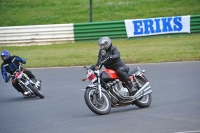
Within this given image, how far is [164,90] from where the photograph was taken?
14.3 metres

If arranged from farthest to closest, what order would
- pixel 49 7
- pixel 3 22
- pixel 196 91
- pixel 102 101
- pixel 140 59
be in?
pixel 49 7 → pixel 3 22 → pixel 140 59 → pixel 196 91 → pixel 102 101

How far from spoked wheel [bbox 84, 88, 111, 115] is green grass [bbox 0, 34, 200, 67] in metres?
10.3

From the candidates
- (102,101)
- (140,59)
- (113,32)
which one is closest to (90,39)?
(113,32)

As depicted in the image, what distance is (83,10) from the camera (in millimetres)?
38125

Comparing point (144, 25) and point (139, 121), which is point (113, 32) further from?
point (139, 121)

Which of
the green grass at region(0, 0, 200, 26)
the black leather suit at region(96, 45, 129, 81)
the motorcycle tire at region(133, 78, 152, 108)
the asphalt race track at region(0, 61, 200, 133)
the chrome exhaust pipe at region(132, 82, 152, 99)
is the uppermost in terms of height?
the green grass at region(0, 0, 200, 26)

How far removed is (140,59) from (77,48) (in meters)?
6.29

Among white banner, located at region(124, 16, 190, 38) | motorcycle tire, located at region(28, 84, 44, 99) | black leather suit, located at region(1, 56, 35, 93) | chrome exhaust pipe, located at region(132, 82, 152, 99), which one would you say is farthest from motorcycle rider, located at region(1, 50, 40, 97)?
white banner, located at region(124, 16, 190, 38)

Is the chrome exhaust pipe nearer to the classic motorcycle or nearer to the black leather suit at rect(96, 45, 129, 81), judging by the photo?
the classic motorcycle

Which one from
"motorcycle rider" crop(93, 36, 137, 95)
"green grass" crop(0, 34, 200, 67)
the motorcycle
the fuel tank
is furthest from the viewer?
"green grass" crop(0, 34, 200, 67)

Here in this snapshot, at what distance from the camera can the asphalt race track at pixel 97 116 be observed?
9.65 m

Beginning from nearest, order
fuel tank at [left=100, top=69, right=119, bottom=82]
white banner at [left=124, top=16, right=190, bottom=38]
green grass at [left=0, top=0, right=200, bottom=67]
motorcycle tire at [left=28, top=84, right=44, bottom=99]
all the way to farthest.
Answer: fuel tank at [left=100, top=69, right=119, bottom=82]
motorcycle tire at [left=28, top=84, right=44, bottom=99]
green grass at [left=0, top=0, right=200, bottom=67]
white banner at [left=124, top=16, right=190, bottom=38]

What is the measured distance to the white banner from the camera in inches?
1115


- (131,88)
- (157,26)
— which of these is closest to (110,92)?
(131,88)
